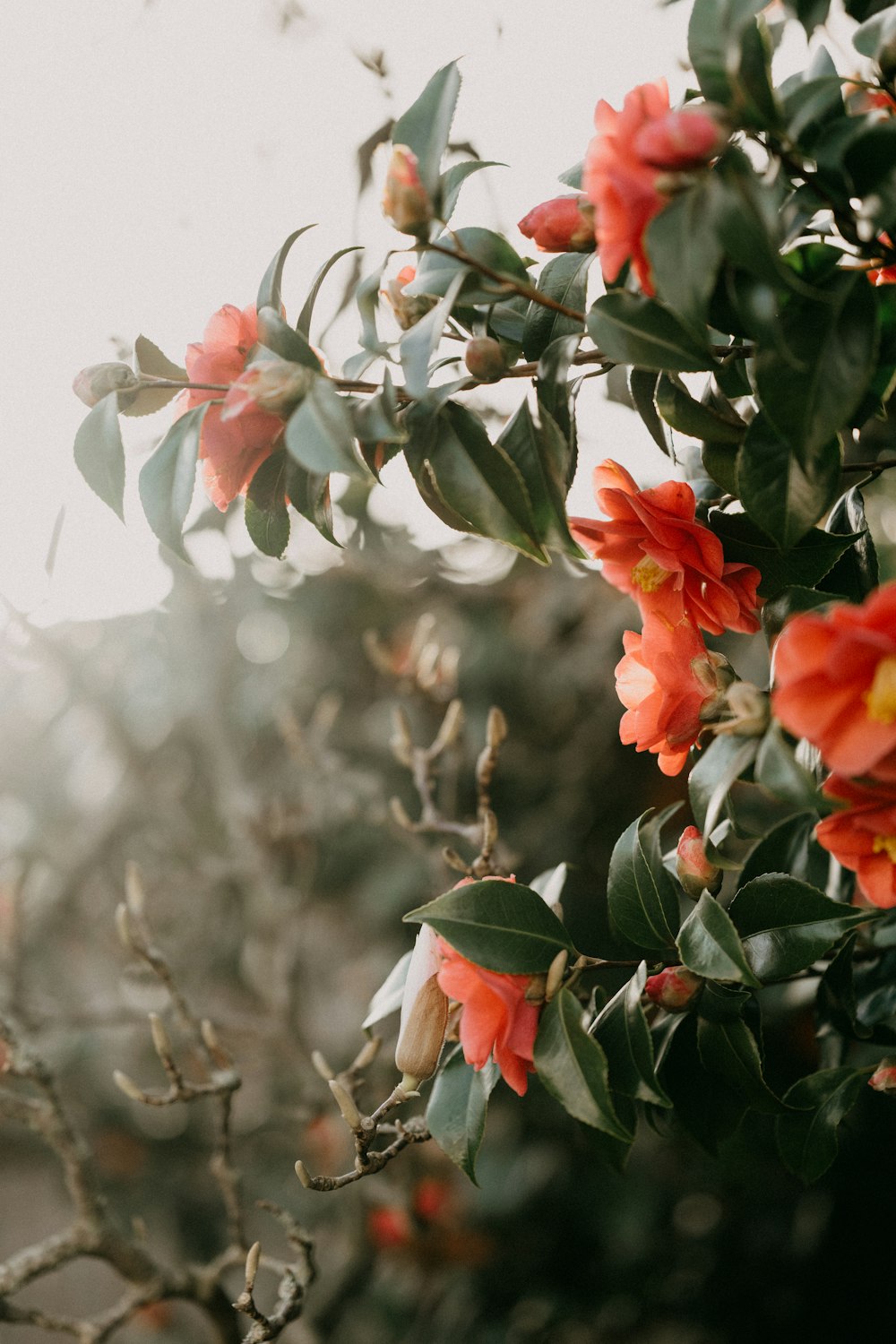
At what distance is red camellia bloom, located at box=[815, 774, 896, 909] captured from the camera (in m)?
0.42

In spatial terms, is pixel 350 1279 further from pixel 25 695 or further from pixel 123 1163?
pixel 25 695

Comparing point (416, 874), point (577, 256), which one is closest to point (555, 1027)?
point (577, 256)

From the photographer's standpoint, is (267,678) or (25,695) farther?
(25,695)

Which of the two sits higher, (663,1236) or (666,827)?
(666,827)

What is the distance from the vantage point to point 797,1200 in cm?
175

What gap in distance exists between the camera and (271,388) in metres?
0.50

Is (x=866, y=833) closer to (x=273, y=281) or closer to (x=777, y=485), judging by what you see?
(x=777, y=485)

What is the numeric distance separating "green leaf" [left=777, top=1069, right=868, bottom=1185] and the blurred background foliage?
68cm

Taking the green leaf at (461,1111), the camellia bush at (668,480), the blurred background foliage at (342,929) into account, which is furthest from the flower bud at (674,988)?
the blurred background foliage at (342,929)

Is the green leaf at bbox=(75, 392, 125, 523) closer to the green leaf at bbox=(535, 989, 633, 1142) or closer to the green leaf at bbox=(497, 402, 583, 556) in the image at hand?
the green leaf at bbox=(497, 402, 583, 556)

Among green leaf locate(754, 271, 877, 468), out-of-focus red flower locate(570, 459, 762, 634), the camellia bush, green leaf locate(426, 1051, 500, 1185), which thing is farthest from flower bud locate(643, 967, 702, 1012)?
green leaf locate(754, 271, 877, 468)

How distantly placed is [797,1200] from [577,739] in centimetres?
91

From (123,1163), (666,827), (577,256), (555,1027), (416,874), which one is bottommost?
(123,1163)

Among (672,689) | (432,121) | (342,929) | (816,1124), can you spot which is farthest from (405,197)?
(342,929)
